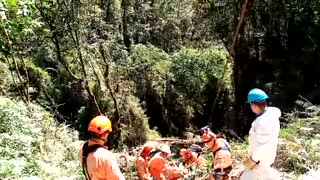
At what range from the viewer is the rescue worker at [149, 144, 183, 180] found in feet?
28.6

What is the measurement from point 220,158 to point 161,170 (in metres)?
1.43

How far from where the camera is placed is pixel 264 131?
202 inches

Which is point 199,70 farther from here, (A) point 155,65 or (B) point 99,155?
(B) point 99,155

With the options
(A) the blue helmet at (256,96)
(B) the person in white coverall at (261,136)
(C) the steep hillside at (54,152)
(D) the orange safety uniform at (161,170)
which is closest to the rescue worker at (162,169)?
(D) the orange safety uniform at (161,170)

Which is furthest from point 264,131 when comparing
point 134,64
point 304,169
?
point 134,64

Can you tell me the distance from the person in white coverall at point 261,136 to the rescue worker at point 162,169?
3.46 meters

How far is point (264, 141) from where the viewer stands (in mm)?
5172

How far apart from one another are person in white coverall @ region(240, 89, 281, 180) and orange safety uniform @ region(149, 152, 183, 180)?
345cm

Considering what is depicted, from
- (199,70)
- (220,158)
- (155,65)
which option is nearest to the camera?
(220,158)

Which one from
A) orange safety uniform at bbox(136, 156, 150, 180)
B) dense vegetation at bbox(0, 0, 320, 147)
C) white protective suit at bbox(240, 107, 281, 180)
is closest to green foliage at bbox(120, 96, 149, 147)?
dense vegetation at bbox(0, 0, 320, 147)

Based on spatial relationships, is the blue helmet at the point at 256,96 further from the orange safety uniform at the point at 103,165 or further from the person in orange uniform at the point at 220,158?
the person in orange uniform at the point at 220,158

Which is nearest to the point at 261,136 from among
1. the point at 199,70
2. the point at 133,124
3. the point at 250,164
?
the point at 250,164

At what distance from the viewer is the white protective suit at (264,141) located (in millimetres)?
5133

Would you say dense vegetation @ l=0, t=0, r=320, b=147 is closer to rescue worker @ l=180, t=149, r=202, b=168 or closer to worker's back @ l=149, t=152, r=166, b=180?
worker's back @ l=149, t=152, r=166, b=180
